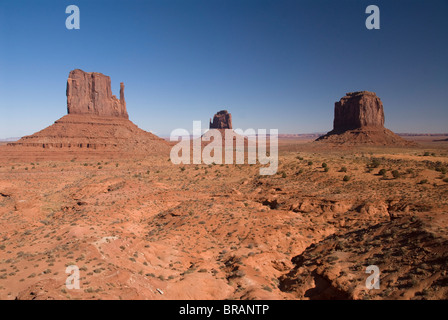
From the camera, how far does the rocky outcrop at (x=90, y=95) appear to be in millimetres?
72062

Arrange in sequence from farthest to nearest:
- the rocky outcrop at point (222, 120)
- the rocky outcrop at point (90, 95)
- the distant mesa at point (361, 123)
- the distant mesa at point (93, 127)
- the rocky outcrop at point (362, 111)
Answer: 1. the rocky outcrop at point (222, 120)
2. the rocky outcrop at point (362, 111)
3. the distant mesa at point (361, 123)
4. the rocky outcrop at point (90, 95)
5. the distant mesa at point (93, 127)

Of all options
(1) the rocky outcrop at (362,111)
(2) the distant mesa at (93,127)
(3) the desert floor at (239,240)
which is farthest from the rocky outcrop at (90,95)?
(1) the rocky outcrop at (362,111)

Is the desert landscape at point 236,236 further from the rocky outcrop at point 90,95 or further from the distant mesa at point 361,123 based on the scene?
the distant mesa at point 361,123

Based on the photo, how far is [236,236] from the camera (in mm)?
14289

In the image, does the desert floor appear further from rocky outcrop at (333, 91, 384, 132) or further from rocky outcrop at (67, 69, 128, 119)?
rocky outcrop at (333, 91, 384, 132)

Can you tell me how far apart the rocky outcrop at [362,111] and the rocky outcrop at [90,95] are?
89197mm

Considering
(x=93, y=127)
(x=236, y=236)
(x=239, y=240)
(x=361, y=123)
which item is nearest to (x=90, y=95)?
(x=93, y=127)

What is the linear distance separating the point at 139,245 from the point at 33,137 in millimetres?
66455

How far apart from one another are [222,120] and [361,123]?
3097 inches

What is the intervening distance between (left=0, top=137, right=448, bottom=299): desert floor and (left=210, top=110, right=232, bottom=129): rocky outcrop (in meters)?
124

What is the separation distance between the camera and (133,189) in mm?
23484

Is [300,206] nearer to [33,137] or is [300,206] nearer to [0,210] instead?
[0,210]

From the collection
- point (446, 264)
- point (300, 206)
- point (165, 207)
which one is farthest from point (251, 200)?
point (446, 264)

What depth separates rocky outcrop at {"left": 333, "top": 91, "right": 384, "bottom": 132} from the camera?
9238 cm
